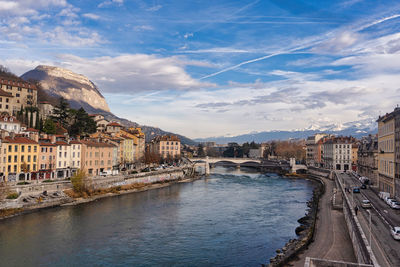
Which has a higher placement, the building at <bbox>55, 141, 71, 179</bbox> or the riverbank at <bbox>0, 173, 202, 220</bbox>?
the building at <bbox>55, 141, 71, 179</bbox>

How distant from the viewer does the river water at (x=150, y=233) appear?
69.4 feet

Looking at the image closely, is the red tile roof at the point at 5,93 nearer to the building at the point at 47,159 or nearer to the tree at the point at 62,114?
the tree at the point at 62,114

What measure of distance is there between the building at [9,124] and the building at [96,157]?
29.1 ft

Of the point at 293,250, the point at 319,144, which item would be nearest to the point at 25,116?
the point at 293,250

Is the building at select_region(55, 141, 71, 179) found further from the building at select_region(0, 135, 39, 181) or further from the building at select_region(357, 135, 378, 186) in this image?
the building at select_region(357, 135, 378, 186)

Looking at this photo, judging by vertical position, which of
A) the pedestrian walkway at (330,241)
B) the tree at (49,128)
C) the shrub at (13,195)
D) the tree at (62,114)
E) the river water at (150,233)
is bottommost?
the river water at (150,233)

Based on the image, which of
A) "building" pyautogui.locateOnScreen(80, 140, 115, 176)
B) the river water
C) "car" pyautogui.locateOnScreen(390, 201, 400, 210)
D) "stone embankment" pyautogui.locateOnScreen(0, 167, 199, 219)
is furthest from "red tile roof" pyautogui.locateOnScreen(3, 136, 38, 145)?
"car" pyautogui.locateOnScreen(390, 201, 400, 210)

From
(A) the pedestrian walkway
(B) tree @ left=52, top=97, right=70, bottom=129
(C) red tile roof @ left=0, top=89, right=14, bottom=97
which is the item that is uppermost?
(C) red tile roof @ left=0, top=89, right=14, bottom=97

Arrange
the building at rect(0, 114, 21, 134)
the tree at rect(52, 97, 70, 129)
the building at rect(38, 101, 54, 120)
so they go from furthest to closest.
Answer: the building at rect(38, 101, 54, 120) → the tree at rect(52, 97, 70, 129) → the building at rect(0, 114, 21, 134)

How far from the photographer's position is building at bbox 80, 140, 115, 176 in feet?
159

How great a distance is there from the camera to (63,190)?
128 ft

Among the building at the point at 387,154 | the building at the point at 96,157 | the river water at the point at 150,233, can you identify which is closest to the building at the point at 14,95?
the building at the point at 96,157

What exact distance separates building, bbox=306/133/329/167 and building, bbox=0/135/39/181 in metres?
74.1

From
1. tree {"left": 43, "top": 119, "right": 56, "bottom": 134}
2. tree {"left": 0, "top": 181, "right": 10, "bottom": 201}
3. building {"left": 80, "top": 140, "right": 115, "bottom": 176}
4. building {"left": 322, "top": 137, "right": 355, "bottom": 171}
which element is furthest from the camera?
building {"left": 322, "top": 137, "right": 355, "bottom": 171}
